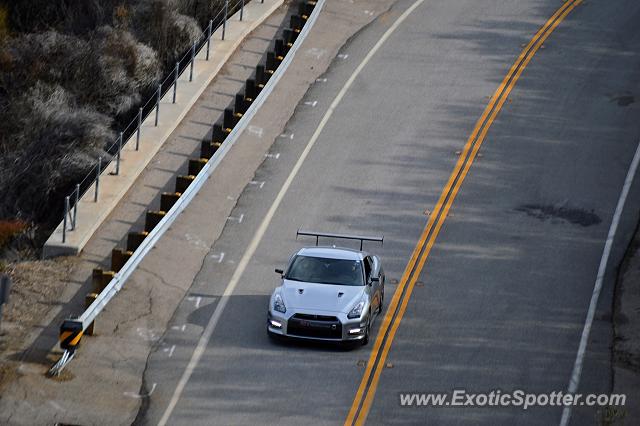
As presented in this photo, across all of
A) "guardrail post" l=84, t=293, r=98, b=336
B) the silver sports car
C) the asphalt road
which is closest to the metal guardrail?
"guardrail post" l=84, t=293, r=98, b=336

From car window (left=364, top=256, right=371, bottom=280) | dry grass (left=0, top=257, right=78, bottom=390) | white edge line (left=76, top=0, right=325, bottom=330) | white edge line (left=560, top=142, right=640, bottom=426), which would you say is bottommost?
dry grass (left=0, top=257, right=78, bottom=390)

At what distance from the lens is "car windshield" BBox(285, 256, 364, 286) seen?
20875 mm

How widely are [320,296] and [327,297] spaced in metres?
0.12

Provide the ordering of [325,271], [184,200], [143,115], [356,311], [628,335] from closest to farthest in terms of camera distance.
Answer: [356,311] < [325,271] < [628,335] < [184,200] < [143,115]

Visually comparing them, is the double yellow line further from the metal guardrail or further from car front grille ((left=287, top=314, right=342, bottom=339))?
the metal guardrail

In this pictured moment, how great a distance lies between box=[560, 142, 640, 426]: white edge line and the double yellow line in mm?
3063

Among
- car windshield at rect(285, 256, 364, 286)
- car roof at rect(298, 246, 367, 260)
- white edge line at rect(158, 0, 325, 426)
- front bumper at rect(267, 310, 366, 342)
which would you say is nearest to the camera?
white edge line at rect(158, 0, 325, 426)

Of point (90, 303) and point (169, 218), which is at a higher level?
point (90, 303)

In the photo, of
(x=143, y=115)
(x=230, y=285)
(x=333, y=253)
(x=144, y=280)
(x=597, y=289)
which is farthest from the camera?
(x=143, y=115)

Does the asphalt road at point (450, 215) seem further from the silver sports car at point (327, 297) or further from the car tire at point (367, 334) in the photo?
the silver sports car at point (327, 297)

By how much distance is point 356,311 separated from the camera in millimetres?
19984

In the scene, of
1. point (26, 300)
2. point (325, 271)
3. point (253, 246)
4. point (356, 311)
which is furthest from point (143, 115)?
point (356, 311)

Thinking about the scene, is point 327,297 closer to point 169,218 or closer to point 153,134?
point 169,218

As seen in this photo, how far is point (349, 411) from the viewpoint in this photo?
17984 mm
